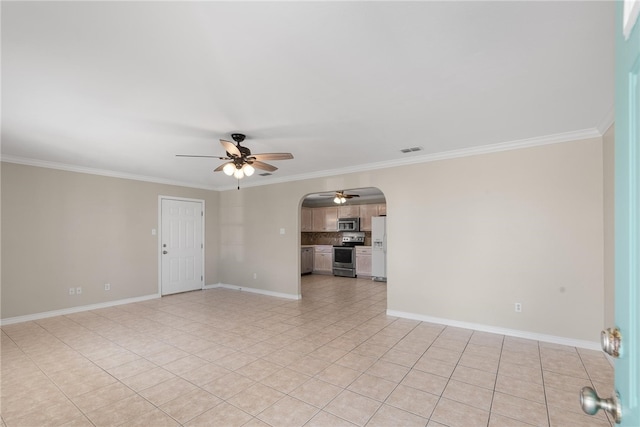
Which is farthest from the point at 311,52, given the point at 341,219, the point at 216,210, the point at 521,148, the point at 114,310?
the point at 341,219

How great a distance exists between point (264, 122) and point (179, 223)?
4.51 meters

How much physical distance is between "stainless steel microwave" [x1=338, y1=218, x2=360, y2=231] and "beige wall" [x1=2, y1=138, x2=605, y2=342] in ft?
11.1

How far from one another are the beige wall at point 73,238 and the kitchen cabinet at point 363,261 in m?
5.21

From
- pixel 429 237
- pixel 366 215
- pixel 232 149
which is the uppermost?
pixel 232 149

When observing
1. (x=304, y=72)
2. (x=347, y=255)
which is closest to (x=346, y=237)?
(x=347, y=255)

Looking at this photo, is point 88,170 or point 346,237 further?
point 346,237

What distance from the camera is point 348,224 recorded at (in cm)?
923

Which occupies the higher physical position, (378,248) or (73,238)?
(73,238)

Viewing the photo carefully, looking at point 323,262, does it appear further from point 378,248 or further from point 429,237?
point 429,237

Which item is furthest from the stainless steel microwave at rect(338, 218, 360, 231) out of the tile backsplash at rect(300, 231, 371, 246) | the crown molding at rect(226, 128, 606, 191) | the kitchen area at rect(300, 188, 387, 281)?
the crown molding at rect(226, 128, 606, 191)

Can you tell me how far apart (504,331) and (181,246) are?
20.4 ft

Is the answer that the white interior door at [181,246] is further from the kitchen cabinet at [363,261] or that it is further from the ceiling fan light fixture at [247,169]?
the kitchen cabinet at [363,261]

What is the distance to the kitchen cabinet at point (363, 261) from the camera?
28.3 feet

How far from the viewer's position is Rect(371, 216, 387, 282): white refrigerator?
8.09 m
